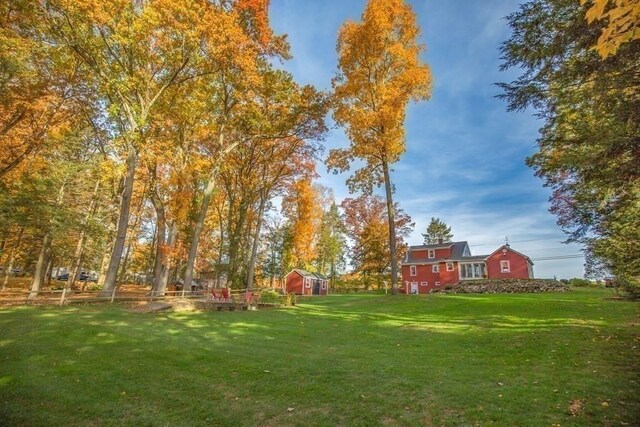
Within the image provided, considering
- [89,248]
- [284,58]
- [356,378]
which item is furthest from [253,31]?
[89,248]

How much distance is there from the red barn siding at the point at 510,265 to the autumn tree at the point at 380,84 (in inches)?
984

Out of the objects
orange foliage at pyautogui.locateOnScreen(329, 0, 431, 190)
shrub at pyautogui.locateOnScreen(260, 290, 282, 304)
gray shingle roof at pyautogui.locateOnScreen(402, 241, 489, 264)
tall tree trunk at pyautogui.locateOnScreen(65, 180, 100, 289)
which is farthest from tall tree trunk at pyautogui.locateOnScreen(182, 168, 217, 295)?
gray shingle roof at pyautogui.locateOnScreen(402, 241, 489, 264)

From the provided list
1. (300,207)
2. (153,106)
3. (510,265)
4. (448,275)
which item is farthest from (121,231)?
(510,265)

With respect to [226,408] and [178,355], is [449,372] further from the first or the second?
[178,355]

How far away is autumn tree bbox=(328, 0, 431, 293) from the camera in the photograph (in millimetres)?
18844

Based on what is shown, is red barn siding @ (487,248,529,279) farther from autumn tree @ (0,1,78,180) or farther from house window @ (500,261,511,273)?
autumn tree @ (0,1,78,180)

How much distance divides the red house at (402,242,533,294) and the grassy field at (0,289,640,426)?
102 feet

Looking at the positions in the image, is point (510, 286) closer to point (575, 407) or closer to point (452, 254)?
point (452, 254)

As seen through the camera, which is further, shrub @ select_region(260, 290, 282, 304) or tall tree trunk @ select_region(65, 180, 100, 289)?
tall tree trunk @ select_region(65, 180, 100, 289)

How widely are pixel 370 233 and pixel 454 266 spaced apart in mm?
11168

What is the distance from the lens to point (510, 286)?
32656mm

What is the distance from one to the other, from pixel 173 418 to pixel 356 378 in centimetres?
296

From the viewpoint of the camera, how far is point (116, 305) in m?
15.5

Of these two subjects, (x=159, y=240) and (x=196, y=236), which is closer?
(x=196, y=236)
